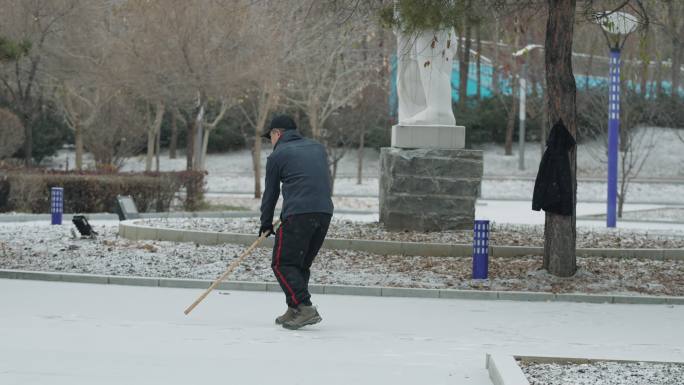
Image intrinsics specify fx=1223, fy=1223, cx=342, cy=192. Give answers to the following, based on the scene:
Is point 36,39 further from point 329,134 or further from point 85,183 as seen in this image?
point 329,134

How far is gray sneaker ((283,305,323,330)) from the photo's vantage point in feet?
30.5

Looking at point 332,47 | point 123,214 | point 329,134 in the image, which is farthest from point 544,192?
point 329,134

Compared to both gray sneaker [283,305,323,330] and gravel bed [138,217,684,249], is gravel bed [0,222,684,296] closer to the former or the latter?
gravel bed [138,217,684,249]

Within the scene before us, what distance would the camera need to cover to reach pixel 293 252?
369 inches

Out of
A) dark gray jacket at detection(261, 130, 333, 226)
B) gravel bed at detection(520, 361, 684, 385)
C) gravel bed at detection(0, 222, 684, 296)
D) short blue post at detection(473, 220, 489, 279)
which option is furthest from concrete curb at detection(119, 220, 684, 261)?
gravel bed at detection(520, 361, 684, 385)

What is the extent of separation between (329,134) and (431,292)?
3114 cm

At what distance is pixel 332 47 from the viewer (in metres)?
36.2

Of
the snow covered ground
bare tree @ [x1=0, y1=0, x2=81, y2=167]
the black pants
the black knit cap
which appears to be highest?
bare tree @ [x1=0, y1=0, x2=81, y2=167]

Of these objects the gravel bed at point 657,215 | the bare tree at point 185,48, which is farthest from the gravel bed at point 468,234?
the bare tree at point 185,48

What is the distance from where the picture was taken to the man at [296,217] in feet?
30.7

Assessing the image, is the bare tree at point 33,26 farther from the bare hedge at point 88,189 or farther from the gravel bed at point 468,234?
the gravel bed at point 468,234

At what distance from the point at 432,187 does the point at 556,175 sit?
14.4ft

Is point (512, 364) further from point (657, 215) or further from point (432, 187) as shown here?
point (657, 215)

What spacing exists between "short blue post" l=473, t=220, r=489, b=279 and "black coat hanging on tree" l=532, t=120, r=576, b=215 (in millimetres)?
594
